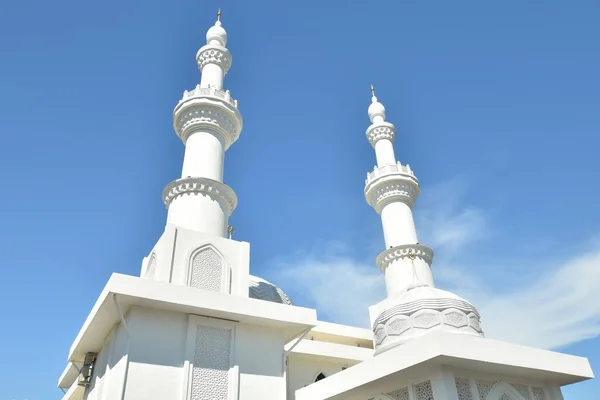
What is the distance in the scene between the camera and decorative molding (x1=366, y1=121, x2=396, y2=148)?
17891mm

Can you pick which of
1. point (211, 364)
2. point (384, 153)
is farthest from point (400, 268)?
point (211, 364)

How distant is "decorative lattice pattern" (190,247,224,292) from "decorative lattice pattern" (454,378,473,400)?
4.66 metres

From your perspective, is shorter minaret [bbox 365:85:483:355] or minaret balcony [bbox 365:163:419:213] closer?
shorter minaret [bbox 365:85:483:355]

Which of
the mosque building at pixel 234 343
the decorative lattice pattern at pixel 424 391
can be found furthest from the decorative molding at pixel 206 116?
the decorative lattice pattern at pixel 424 391

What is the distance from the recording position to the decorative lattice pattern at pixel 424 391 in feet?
20.6

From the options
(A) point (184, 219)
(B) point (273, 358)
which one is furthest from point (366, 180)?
(B) point (273, 358)

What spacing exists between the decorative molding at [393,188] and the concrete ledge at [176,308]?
24.8ft

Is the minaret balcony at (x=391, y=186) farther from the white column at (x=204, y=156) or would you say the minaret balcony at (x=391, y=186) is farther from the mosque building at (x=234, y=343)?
the white column at (x=204, y=156)

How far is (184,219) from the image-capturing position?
1014 cm

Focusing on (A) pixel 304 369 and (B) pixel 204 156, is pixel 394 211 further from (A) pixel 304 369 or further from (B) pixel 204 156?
(B) pixel 204 156

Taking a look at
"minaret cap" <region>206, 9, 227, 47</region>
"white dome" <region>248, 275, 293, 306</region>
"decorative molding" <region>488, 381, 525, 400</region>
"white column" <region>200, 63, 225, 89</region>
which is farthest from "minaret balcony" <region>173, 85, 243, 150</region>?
"decorative molding" <region>488, 381, 525, 400</region>

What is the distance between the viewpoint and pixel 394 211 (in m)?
15.5

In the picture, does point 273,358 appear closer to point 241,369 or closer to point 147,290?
point 241,369

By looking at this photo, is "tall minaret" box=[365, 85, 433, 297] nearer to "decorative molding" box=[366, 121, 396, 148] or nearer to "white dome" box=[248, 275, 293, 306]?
"decorative molding" box=[366, 121, 396, 148]
